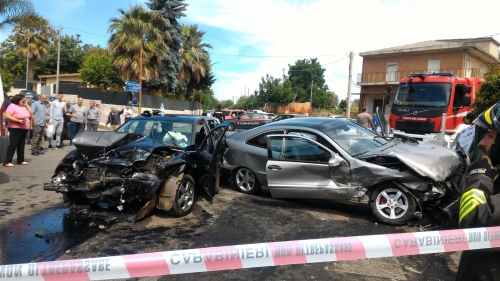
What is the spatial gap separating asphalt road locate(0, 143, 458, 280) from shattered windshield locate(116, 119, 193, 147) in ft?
3.62

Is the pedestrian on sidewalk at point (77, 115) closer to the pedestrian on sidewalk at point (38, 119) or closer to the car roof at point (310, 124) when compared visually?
the pedestrian on sidewalk at point (38, 119)

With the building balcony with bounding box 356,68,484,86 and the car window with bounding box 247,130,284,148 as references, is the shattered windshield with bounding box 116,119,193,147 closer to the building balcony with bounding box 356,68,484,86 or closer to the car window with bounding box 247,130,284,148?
the car window with bounding box 247,130,284,148

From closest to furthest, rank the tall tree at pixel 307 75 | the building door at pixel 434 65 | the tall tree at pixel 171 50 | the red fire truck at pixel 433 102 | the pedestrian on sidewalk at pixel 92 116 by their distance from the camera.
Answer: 1. the red fire truck at pixel 433 102
2. the pedestrian on sidewalk at pixel 92 116
3. the tall tree at pixel 171 50
4. the building door at pixel 434 65
5. the tall tree at pixel 307 75

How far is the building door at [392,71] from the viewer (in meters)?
34.6

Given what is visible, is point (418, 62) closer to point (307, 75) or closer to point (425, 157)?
point (425, 157)

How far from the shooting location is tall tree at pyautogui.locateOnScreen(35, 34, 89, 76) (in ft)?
157

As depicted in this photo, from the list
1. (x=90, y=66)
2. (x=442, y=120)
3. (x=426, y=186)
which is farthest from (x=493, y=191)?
(x=90, y=66)

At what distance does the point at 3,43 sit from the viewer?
50594 millimetres

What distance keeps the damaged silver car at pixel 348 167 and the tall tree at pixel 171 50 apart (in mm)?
24068

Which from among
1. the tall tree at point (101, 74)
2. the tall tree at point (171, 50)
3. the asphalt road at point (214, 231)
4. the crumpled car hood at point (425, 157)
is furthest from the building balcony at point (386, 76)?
the asphalt road at point (214, 231)

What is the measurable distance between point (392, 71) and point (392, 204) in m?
32.6

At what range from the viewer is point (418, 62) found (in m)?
33.2

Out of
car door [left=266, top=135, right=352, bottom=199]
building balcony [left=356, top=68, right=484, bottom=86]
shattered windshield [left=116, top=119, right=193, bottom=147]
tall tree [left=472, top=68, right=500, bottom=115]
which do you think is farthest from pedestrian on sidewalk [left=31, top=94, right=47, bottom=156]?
building balcony [left=356, top=68, right=484, bottom=86]

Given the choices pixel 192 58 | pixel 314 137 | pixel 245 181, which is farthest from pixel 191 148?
pixel 192 58
